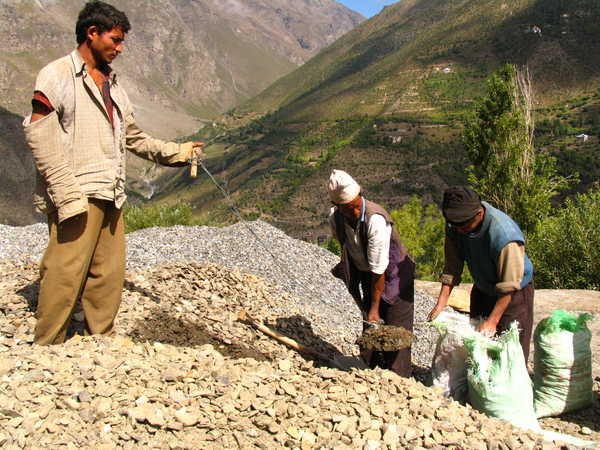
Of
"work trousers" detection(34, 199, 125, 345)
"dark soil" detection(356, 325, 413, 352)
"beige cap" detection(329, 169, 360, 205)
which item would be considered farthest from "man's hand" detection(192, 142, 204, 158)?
"dark soil" detection(356, 325, 413, 352)

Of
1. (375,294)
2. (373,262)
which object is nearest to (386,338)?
(375,294)

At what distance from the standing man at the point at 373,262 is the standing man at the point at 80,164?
1.57 metres

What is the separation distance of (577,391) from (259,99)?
6509 inches

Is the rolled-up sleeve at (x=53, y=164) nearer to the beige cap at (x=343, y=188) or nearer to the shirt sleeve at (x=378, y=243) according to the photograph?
the beige cap at (x=343, y=188)

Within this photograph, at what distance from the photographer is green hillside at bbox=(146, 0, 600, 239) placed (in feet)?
181

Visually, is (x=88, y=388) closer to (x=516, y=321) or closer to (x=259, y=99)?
(x=516, y=321)

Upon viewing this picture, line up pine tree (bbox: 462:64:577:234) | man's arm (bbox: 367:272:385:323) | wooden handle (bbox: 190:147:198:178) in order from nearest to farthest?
man's arm (bbox: 367:272:385:323) → wooden handle (bbox: 190:147:198:178) → pine tree (bbox: 462:64:577:234)

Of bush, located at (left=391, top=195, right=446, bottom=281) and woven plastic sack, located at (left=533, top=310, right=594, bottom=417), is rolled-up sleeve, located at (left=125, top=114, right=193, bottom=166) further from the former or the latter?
bush, located at (left=391, top=195, right=446, bottom=281)

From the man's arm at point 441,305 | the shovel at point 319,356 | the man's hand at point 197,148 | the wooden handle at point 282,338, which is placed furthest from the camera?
the wooden handle at point 282,338

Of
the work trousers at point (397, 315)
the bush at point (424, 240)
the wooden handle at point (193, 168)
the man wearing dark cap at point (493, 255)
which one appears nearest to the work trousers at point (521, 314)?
the man wearing dark cap at point (493, 255)

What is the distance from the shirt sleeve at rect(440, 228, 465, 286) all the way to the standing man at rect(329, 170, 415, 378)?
10.8 inches

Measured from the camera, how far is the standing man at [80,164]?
2969 mm

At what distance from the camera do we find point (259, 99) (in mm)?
162000

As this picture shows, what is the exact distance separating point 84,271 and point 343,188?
1833mm
